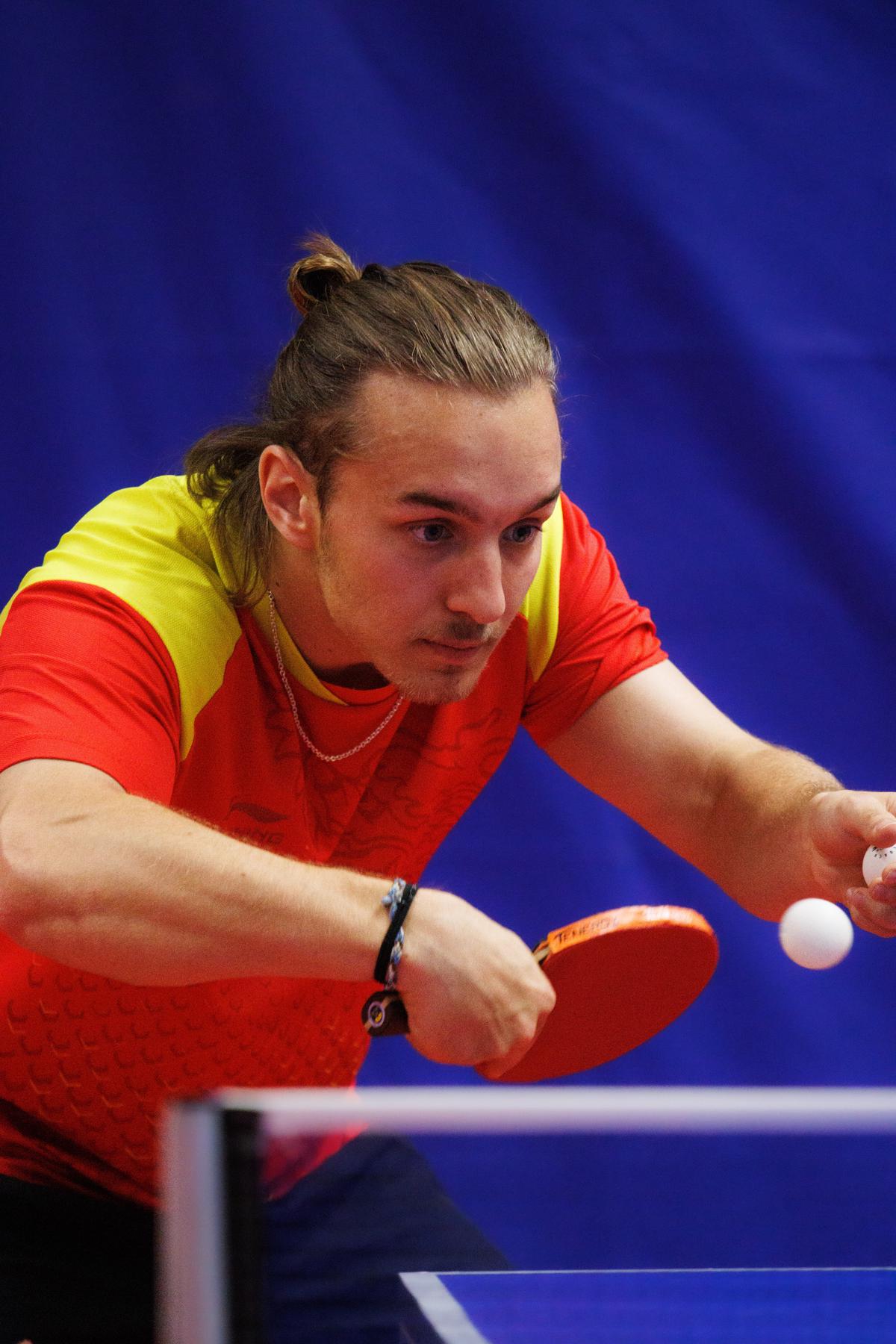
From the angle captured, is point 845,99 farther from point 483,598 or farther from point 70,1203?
point 70,1203

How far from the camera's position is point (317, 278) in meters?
2.07

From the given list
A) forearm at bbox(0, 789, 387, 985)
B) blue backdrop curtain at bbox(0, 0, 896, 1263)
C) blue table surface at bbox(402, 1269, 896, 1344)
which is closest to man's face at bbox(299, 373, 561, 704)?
forearm at bbox(0, 789, 387, 985)

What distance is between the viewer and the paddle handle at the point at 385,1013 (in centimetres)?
146

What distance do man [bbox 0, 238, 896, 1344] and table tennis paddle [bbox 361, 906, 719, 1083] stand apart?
5.1 inches

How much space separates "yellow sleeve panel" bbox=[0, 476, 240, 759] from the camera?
1.74m

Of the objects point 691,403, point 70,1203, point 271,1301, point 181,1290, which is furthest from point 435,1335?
point 691,403

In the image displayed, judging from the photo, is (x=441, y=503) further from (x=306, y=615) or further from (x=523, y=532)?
(x=306, y=615)

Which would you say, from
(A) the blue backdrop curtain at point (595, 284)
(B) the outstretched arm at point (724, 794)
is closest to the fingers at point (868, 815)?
(B) the outstretched arm at point (724, 794)

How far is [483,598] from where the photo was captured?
174cm

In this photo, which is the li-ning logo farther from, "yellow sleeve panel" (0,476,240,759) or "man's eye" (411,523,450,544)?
"man's eye" (411,523,450,544)

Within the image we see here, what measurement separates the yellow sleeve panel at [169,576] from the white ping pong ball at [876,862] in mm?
745

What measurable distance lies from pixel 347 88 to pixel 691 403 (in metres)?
0.81

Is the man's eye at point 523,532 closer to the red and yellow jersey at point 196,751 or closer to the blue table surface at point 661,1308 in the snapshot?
the red and yellow jersey at point 196,751

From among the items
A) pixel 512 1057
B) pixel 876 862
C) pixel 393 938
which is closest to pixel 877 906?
pixel 876 862
